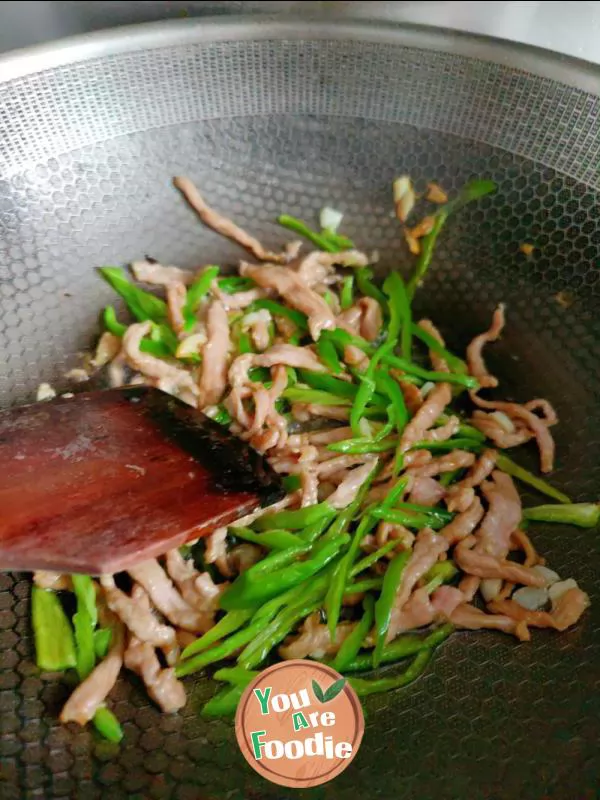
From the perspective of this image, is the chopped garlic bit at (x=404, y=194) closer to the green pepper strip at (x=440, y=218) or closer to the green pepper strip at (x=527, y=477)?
the green pepper strip at (x=440, y=218)

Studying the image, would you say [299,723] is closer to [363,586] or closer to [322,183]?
[363,586]

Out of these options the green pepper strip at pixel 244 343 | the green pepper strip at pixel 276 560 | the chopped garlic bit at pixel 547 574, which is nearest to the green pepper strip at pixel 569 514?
the chopped garlic bit at pixel 547 574

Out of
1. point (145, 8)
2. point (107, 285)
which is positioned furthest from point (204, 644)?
point (145, 8)

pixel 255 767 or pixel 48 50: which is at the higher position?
pixel 48 50

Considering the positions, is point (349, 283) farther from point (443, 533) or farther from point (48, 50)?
point (48, 50)

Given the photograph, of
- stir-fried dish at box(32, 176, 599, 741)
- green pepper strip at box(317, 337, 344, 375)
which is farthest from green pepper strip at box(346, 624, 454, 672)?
green pepper strip at box(317, 337, 344, 375)

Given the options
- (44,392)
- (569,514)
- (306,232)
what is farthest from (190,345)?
(569,514)
